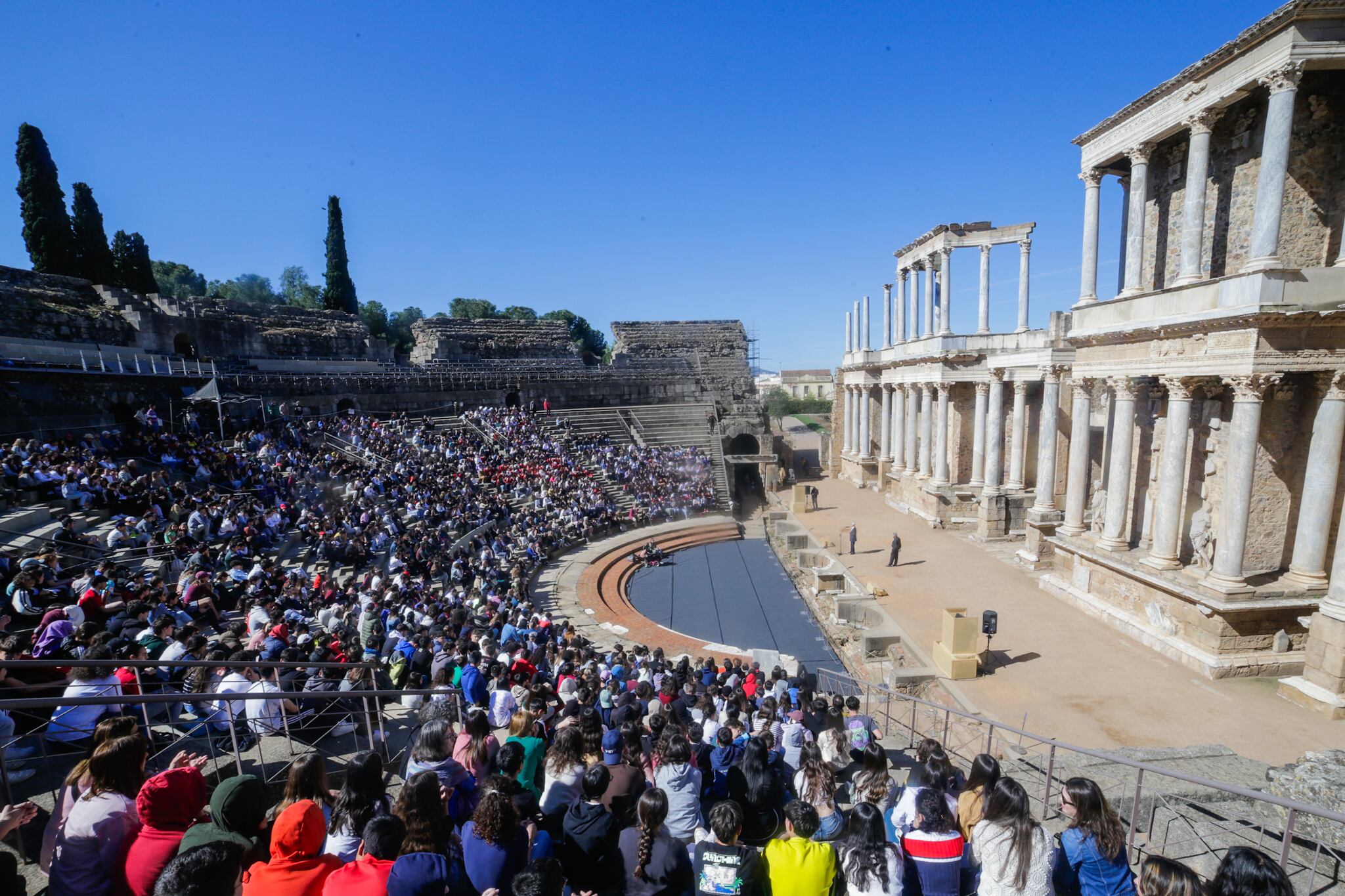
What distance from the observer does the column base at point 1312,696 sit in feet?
30.9

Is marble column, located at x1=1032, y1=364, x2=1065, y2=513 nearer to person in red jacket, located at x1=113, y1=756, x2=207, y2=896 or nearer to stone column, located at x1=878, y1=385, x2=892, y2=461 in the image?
stone column, located at x1=878, y1=385, x2=892, y2=461

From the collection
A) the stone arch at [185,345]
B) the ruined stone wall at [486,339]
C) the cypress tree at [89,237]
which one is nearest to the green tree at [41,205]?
the cypress tree at [89,237]

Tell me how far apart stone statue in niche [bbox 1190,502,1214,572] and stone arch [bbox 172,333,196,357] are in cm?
3128

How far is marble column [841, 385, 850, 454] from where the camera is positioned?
3584cm

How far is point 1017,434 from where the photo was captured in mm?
21922

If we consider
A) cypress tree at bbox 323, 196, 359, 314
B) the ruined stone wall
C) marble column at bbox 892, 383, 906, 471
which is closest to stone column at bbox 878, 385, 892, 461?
marble column at bbox 892, 383, 906, 471

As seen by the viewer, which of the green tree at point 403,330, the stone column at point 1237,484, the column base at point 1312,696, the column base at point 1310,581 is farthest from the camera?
the green tree at point 403,330

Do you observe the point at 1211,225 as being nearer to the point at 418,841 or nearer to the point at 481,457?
the point at 418,841

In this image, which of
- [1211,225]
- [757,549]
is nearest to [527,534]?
[757,549]

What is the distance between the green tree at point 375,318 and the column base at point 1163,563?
56.5 metres

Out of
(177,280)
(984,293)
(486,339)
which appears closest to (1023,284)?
(984,293)

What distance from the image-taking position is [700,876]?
136 inches

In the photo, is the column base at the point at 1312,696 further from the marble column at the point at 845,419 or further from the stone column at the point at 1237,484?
the marble column at the point at 845,419

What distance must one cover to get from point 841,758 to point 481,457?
19617 millimetres
